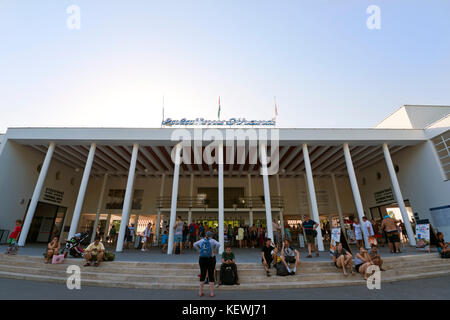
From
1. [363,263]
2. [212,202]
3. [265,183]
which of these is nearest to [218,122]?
[265,183]

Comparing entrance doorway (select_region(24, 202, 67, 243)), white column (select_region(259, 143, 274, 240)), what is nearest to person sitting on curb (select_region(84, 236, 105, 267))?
white column (select_region(259, 143, 274, 240))

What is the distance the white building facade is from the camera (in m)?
10.5

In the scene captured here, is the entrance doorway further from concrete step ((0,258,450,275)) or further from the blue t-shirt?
the blue t-shirt

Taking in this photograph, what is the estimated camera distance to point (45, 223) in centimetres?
1406

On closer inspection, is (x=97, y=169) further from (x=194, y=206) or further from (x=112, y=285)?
(x=112, y=285)

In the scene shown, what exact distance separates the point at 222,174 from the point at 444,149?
446 inches

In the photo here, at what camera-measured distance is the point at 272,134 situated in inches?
419

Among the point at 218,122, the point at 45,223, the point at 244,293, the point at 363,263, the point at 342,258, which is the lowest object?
the point at 244,293

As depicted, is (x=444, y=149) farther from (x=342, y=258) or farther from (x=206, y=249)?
(x=206, y=249)

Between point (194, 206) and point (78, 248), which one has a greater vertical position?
point (194, 206)

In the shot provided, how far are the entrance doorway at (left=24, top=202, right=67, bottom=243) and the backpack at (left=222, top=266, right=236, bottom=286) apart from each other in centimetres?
1386
